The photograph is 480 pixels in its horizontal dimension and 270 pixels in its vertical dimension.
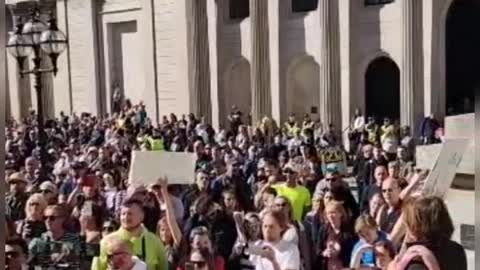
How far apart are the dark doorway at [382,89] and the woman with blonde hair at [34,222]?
20.9 m

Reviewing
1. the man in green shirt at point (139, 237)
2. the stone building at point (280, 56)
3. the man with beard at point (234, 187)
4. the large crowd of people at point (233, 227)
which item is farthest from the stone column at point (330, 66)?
the man in green shirt at point (139, 237)

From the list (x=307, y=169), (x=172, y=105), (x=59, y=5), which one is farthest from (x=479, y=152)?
(x=59, y=5)

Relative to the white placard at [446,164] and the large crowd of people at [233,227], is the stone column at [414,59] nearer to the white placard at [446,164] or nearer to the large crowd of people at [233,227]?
the large crowd of people at [233,227]

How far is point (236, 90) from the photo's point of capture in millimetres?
32969

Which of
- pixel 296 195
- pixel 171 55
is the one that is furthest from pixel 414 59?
pixel 296 195

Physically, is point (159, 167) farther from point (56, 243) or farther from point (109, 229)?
point (56, 243)

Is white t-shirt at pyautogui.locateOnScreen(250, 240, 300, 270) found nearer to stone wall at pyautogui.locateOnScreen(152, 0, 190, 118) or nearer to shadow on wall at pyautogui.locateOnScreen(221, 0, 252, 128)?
shadow on wall at pyautogui.locateOnScreen(221, 0, 252, 128)

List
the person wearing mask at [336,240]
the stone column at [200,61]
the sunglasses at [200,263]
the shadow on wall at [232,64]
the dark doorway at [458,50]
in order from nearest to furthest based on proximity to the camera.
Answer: the sunglasses at [200,263], the person wearing mask at [336,240], the dark doorway at [458,50], the shadow on wall at [232,64], the stone column at [200,61]

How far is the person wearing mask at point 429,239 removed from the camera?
352 centimetres

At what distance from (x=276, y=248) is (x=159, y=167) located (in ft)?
5.69

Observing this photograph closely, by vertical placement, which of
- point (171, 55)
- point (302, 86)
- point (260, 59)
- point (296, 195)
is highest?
point (171, 55)

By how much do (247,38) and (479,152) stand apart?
30246 millimetres

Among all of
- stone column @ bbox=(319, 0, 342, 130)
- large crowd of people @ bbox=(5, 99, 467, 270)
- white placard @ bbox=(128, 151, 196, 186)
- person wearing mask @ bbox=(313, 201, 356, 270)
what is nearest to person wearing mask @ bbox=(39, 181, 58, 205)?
large crowd of people @ bbox=(5, 99, 467, 270)

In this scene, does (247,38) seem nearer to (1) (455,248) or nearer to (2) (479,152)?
(1) (455,248)
